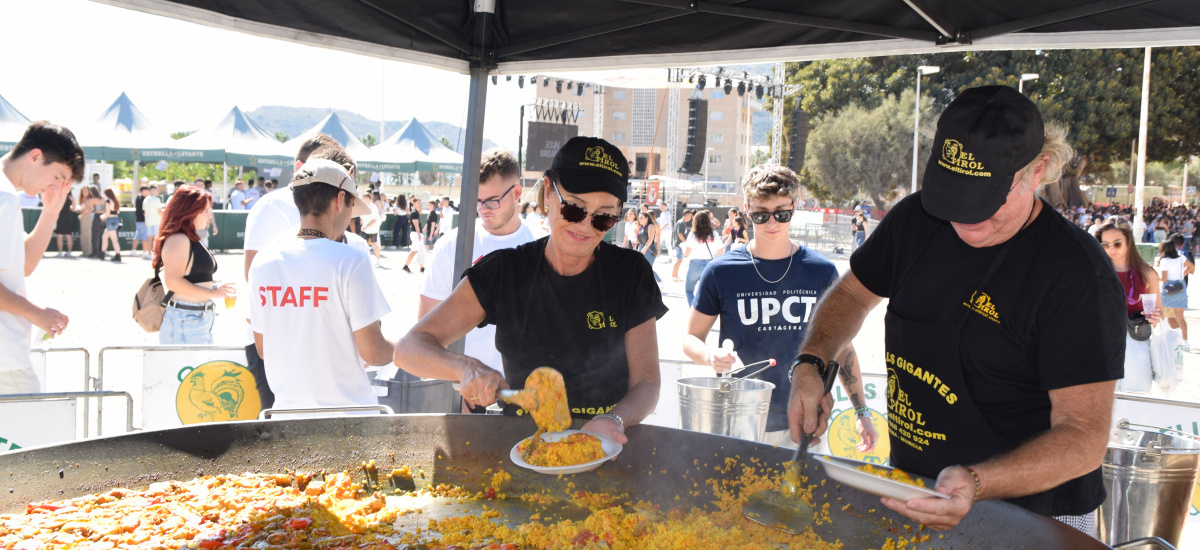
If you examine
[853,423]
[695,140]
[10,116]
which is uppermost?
[695,140]

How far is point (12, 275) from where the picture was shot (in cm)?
355

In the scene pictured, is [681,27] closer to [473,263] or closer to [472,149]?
[472,149]

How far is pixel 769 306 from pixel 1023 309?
180cm

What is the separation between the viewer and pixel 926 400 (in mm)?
2125

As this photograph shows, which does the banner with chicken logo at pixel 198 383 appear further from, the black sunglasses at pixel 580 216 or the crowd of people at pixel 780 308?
the black sunglasses at pixel 580 216

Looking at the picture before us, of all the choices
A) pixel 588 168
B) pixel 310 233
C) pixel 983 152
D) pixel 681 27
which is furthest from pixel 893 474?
pixel 681 27

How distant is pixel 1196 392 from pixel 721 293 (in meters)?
7.43

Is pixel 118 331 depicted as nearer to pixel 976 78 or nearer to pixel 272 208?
pixel 272 208

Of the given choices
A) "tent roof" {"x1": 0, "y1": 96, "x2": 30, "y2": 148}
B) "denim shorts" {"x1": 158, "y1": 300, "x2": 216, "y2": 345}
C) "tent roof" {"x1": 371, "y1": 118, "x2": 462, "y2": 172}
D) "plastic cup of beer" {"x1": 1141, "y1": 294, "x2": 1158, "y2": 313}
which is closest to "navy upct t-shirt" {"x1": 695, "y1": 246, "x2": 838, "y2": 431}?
"denim shorts" {"x1": 158, "y1": 300, "x2": 216, "y2": 345}

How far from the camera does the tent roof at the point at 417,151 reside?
84.9 ft

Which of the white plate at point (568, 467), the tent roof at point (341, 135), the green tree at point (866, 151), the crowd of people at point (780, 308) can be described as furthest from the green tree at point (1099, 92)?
the white plate at point (568, 467)

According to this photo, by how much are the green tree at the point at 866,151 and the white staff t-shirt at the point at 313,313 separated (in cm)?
3777

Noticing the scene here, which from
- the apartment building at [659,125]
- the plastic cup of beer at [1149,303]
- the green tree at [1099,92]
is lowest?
the plastic cup of beer at [1149,303]

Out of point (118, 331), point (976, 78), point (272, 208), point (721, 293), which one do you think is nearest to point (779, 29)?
point (721, 293)
